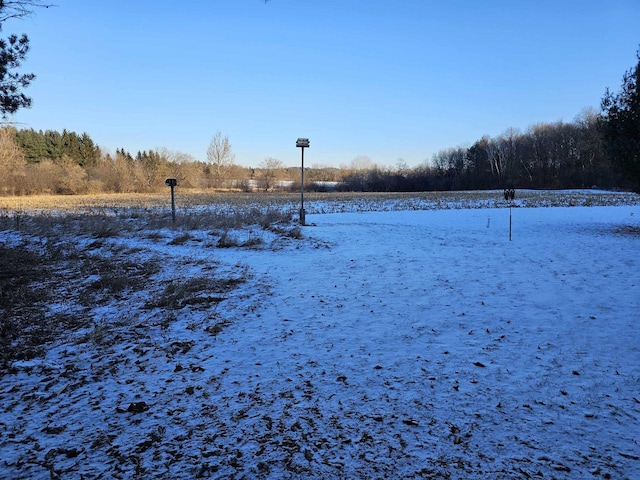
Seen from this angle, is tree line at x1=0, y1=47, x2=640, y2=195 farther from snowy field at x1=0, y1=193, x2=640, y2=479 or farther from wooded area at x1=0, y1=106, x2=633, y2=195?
snowy field at x1=0, y1=193, x2=640, y2=479

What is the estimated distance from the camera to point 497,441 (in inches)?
112

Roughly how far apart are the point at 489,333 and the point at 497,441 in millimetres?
2316

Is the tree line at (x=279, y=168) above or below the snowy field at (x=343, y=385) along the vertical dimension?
above

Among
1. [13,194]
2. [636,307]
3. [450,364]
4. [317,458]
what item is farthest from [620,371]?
[13,194]

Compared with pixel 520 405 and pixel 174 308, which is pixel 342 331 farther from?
pixel 174 308

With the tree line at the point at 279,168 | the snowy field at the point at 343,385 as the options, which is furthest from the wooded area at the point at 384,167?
the snowy field at the point at 343,385

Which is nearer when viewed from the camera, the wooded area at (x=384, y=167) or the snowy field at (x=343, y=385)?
the snowy field at (x=343, y=385)

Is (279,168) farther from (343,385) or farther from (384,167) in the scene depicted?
→ (343,385)

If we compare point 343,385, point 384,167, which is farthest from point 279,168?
point 343,385

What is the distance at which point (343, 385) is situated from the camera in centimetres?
372

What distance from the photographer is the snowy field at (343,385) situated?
266 cm

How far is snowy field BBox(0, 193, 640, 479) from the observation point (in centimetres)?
266

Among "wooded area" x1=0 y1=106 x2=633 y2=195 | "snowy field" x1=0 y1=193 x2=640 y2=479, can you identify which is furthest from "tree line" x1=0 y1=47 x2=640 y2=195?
"snowy field" x1=0 y1=193 x2=640 y2=479

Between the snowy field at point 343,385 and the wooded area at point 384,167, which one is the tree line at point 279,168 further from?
the snowy field at point 343,385
